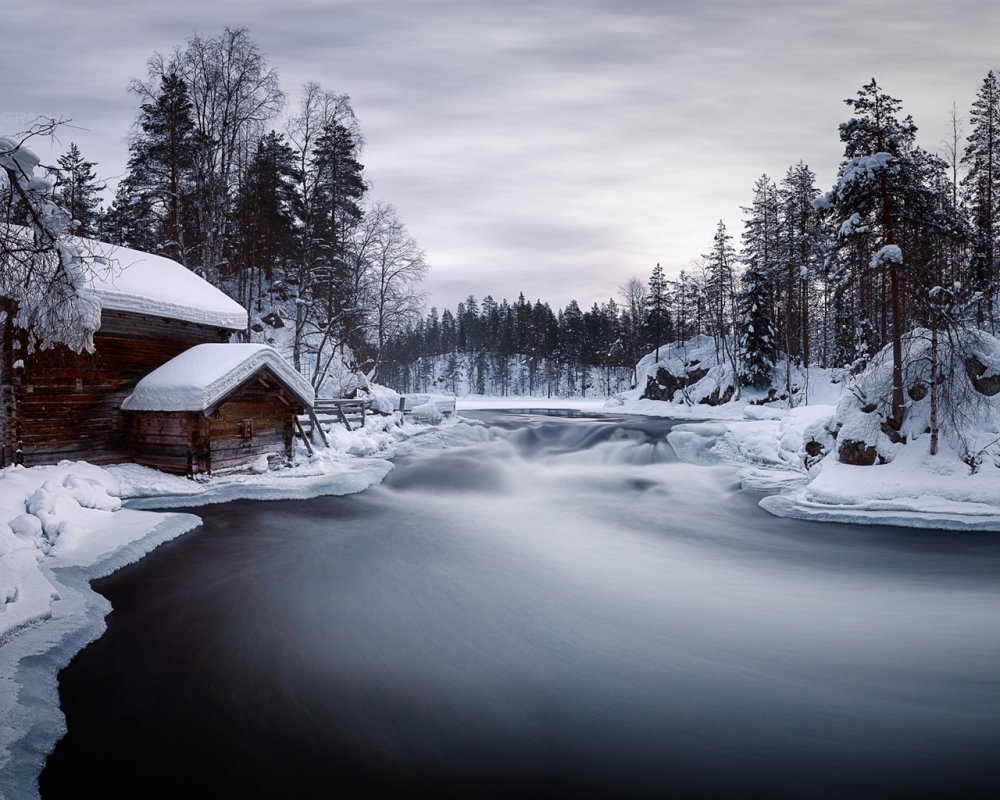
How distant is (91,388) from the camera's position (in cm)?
1394

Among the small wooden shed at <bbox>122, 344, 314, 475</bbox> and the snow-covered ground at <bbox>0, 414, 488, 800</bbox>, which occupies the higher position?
the small wooden shed at <bbox>122, 344, 314, 475</bbox>

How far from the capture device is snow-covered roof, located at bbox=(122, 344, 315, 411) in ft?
43.8

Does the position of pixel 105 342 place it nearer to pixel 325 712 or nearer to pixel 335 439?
pixel 335 439

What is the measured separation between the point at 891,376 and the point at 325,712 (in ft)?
54.0

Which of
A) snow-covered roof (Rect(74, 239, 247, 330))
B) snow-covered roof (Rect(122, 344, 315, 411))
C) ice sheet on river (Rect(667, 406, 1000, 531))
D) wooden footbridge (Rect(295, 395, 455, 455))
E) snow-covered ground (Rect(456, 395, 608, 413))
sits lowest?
ice sheet on river (Rect(667, 406, 1000, 531))

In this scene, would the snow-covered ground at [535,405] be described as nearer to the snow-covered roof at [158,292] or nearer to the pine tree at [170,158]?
the pine tree at [170,158]

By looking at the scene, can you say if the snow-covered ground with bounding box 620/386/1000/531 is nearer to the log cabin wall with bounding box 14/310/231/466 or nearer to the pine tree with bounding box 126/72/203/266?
the log cabin wall with bounding box 14/310/231/466

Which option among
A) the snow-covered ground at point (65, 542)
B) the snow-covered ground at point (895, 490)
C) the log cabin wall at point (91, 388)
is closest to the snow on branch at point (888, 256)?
the snow-covered ground at point (895, 490)

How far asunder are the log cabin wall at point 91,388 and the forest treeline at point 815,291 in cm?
1966

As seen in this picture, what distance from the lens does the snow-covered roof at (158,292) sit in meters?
13.6

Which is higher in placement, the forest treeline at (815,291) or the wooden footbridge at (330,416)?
the forest treeline at (815,291)

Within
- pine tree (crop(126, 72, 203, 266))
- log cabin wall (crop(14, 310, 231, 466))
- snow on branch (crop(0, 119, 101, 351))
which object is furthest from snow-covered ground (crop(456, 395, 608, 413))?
snow on branch (crop(0, 119, 101, 351))

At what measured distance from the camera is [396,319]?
30516mm

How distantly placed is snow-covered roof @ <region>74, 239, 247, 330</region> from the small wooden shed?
1.15m
